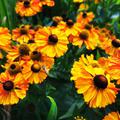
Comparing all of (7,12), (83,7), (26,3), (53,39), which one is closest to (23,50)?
(53,39)

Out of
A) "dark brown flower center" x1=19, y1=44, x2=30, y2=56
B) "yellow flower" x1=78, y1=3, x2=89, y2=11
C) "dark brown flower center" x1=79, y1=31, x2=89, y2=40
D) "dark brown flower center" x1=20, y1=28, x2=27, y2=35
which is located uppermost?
"yellow flower" x1=78, y1=3, x2=89, y2=11

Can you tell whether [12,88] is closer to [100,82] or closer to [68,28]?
[100,82]

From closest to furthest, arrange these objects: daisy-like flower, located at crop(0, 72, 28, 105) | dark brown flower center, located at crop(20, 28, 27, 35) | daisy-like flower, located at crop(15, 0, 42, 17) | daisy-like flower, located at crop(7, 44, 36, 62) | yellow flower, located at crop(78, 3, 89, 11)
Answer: daisy-like flower, located at crop(0, 72, 28, 105)
daisy-like flower, located at crop(7, 44, 36, 62)
dark brown flower center, located at crop(20, 28, 27, 35)
daisy-like flower, located at crop(15, 0, 42, 17)
yellow flower, located at crop(78, 3, 89, 11)

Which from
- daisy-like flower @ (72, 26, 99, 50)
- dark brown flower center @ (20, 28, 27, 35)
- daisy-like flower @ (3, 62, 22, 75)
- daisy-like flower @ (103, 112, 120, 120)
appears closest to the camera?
daisy-like flower @ (103, 112, 120, 120)

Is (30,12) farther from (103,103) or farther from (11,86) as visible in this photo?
(103,103)

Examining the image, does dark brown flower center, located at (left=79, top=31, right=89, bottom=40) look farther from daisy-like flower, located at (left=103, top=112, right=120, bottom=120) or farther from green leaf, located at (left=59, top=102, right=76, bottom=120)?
daisy-like flower, located at (left=103, top=112, right=120, bottom=120)

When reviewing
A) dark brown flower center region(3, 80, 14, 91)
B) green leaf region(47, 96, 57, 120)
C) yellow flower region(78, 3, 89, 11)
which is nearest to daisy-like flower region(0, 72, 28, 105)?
dark brown flower center region(3, 80, 14, 91)

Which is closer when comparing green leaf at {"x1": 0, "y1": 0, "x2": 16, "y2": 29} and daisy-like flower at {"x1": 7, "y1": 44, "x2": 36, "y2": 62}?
daisy-like flower at {"x1": 7, "y1": 44, "x2": 36, "y2": 62}

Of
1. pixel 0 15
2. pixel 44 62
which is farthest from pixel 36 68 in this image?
pixel 0 15
